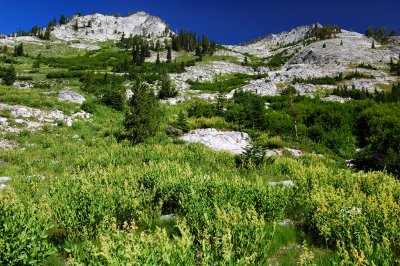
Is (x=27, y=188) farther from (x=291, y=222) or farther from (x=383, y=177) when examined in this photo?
(x=383, y=177)

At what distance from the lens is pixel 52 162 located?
15.7 m

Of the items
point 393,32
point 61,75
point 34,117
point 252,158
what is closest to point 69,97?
point 34,117

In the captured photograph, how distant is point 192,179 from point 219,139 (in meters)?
14.9

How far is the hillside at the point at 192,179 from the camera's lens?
533cm

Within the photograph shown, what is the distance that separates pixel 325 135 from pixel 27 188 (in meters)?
21.2

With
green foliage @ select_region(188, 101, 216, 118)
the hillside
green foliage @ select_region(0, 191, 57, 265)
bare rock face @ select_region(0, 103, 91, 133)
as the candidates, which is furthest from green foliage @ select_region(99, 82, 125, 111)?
green foliage @ select_region(0, 191, 57, 265)

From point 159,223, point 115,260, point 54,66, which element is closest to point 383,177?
point 159,223

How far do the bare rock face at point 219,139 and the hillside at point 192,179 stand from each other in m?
0.16

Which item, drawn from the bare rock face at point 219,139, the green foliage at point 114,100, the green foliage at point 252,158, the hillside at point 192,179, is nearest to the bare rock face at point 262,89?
the hillside at point 192,179

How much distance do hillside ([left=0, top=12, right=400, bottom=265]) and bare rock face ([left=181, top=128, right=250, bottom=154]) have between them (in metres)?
0.16

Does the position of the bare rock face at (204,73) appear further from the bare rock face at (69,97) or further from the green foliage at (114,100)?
the bare rock face at (69,97)

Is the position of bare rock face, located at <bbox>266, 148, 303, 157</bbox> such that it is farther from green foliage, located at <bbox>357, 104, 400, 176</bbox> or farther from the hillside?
green foliage, located at <bbox>357, 104, 400, 176</bbox>

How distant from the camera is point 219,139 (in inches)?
930

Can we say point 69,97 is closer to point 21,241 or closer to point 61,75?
point 61,75
